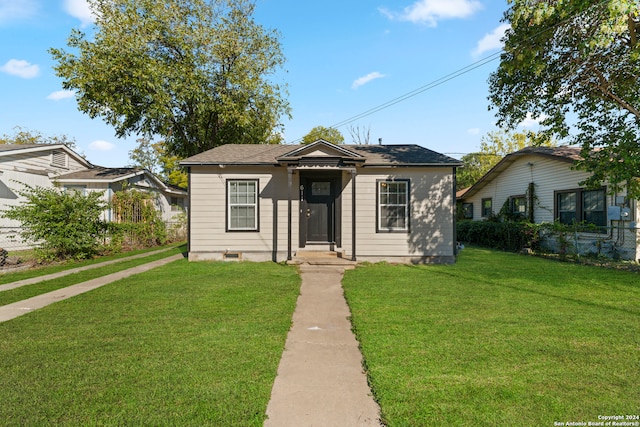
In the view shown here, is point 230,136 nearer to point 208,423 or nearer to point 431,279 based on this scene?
point 431,279

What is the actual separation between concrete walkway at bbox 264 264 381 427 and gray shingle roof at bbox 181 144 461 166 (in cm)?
612

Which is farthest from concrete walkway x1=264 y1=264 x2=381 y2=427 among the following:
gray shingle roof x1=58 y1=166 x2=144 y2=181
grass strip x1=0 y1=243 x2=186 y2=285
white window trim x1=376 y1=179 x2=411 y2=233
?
gray shingle roof x1=58 y1=166 x2=144 y2=181

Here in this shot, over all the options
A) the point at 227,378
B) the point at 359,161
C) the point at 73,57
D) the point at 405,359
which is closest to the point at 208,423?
the point at 227,378

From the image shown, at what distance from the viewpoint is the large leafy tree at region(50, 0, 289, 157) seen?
1459 cm

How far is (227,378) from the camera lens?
315 centimetres

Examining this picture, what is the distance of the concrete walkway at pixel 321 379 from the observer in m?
2.62

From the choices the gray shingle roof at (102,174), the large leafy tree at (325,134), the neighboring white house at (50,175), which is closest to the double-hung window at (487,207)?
the neighboring white house at (50,175)

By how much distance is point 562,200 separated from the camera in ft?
45.3

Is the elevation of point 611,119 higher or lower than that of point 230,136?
lower

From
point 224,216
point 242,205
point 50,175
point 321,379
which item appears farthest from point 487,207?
point 50,175

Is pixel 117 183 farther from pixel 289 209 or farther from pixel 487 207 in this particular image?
pixel 487 207

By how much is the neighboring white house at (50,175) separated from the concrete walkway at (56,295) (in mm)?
5971

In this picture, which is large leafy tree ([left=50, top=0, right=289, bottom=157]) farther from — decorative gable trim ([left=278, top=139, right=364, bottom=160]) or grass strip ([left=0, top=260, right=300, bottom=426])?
grass strip ([left=0, top=260, right=300, bottom=426])

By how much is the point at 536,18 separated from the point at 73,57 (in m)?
17.5
